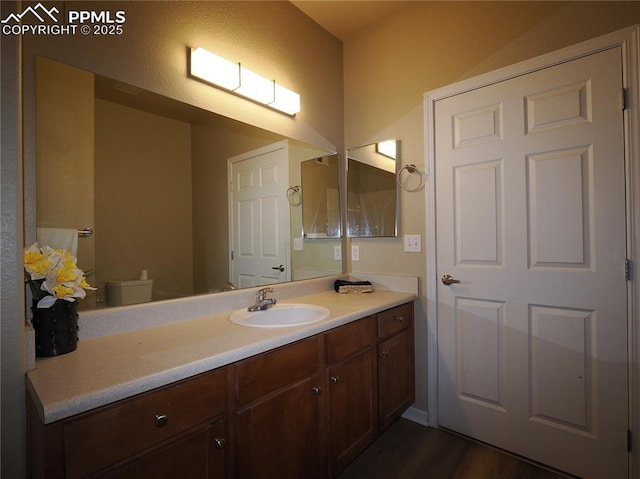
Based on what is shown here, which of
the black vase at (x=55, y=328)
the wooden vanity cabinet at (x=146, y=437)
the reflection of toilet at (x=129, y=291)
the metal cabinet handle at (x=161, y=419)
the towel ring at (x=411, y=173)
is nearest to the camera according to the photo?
the wooden vanity cabinet at (x=146, y=437)

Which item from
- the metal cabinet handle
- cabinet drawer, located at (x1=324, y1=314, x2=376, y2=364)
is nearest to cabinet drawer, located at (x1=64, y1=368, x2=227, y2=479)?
the metal cabinet handle

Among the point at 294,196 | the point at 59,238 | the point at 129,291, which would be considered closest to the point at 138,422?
the point at 129,291

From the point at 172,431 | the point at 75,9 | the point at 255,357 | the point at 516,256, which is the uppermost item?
the point at 75,9

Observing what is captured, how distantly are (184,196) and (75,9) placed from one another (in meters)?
0.75

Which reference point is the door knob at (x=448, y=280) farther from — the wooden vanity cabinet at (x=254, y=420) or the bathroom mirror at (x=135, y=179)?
the bathroom mirror at (x=135, y=179)

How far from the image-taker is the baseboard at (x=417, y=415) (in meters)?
1.97

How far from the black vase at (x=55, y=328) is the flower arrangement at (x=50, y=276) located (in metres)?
0.02

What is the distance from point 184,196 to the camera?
1446 mm

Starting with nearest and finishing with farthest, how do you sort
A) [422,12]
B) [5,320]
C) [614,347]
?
1. [5,320]
2. [614,347]
3. [422,12]

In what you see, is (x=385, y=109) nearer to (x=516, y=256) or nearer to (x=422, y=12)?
(x=422, y=12)

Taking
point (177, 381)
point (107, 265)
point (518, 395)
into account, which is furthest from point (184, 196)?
point (518, 395)

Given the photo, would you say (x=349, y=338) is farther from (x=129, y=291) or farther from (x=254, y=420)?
(x=129, y=291)

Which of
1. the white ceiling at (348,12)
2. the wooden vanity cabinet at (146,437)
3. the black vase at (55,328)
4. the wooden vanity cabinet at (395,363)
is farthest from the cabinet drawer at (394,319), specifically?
the white ceiling at (348,12)

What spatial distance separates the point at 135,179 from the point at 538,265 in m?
1.96
